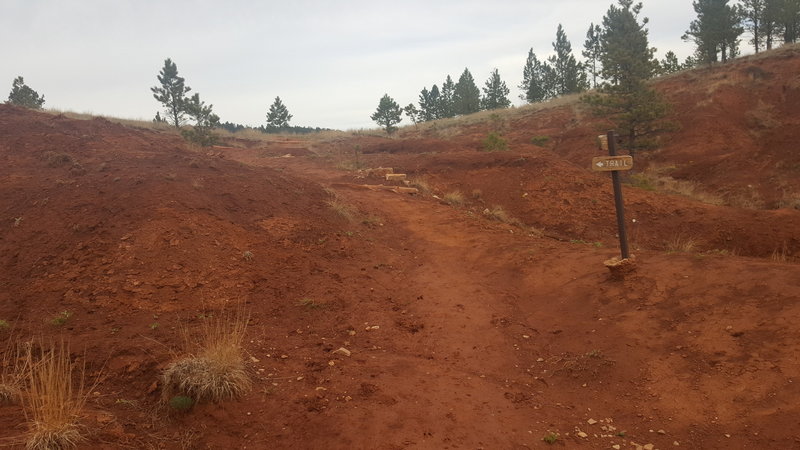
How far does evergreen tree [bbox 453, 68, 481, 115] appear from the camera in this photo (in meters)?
50.8

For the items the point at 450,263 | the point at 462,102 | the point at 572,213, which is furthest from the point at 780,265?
the point at 462,102

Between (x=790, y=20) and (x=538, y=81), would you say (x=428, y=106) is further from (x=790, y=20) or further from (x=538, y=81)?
(x=790, y=20)

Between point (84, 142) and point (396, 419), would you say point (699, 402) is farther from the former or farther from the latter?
point (84, 142)

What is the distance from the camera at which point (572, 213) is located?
1450 cm

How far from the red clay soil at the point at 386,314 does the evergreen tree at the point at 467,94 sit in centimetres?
3972

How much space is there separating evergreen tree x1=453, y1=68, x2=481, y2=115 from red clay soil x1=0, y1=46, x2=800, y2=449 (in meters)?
39.7

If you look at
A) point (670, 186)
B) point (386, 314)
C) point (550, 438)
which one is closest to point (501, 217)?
point (386, 314)

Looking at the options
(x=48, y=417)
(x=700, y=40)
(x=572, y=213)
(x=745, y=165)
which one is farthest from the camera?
(x=700, y=40)

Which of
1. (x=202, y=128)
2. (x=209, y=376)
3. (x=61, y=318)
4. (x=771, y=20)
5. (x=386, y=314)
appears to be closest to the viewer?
(x=209, y=376)

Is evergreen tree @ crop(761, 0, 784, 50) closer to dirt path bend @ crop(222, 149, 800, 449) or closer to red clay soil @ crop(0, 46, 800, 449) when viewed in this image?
red clay soil @ crop(0, 46, 800, 449)

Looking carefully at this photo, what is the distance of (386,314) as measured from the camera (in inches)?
292

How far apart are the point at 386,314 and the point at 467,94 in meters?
46.8

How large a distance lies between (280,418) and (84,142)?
14.4 meters

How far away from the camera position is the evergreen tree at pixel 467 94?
5084 centimetres
